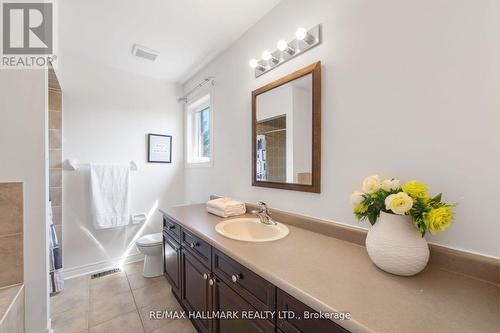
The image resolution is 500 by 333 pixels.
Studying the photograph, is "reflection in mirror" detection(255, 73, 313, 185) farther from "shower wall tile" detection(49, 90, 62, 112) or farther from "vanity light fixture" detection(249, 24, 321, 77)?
"shower wall tile" detection(49, 90, 62, 112)

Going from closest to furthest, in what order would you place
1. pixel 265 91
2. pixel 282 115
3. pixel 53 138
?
1. pixel 282 115
2. pixel 265 91
3. pixel 53 138

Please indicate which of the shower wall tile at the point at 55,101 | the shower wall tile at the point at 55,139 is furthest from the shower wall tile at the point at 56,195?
the shower wall tile at the point at 55,101

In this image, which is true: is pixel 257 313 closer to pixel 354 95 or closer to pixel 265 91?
pixel 354 95

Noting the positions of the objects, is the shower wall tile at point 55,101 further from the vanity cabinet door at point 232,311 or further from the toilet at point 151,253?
the vanity cabinet door at point 232,311

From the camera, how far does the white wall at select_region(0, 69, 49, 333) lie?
114 centimetres

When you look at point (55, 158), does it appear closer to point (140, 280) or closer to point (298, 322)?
point (140, 280)

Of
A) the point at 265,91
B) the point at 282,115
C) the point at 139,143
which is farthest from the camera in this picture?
the point at 139,143

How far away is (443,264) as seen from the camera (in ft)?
2.58

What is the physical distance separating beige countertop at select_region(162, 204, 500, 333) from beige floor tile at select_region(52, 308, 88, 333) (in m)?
1.45

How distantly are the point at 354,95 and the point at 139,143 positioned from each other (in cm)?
248

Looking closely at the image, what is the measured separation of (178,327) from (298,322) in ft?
4.21

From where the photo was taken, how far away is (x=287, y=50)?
1.38 m

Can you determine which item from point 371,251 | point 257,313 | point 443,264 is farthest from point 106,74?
point 443,264

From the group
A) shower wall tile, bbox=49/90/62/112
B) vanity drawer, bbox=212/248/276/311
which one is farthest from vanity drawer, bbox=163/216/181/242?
shower wall tile, bbox=49/90/62/112
